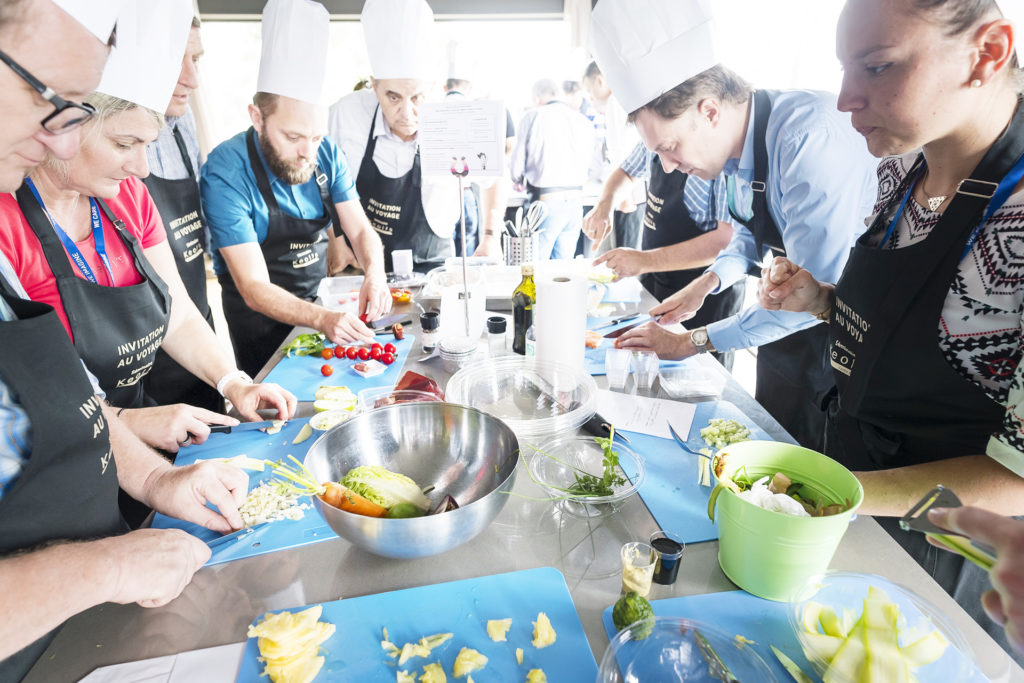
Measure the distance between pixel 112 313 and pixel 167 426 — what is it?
404mm

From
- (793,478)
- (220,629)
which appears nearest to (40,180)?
(220,629)

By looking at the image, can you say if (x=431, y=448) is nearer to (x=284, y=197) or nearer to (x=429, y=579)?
(x=429, y=579)

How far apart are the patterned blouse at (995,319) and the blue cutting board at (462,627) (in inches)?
30.5

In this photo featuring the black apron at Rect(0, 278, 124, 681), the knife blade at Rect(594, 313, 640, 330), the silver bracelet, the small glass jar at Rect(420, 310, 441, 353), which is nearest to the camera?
the black apron at Rect(0, 278, 124, 681)

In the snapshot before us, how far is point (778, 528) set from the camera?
77cm

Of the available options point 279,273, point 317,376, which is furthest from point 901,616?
point 279,273

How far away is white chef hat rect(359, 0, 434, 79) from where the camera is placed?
2.43 m

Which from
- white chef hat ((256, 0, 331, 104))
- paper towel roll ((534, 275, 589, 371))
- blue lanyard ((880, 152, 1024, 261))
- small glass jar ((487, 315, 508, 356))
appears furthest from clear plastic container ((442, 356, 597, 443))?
white chef hat ((256, 0, 331, 104))

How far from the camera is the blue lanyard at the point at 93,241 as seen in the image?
4.16ft

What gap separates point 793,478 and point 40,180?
1823mm

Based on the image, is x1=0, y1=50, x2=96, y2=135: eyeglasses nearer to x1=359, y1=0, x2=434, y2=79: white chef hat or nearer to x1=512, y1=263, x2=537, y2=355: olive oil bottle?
x1=512, y1=263, x2=537, y2=355: olive oil bottle

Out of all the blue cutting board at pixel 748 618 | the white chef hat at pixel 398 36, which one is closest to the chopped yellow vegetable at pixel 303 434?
the blue cutting board at pixel 748 618

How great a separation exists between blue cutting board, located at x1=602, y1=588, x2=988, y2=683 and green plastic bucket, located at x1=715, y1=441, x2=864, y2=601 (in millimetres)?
24

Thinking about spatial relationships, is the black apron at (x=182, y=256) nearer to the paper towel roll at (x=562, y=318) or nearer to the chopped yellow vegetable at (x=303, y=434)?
the chopped yellow vegetable at (x=303, y=434)
